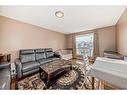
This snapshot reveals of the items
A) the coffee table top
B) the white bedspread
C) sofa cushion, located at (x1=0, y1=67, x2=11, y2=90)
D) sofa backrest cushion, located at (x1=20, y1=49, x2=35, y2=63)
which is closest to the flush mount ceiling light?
the coffee table top

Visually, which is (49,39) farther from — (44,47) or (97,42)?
(97,42)

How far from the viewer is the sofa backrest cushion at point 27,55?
276 centimetres

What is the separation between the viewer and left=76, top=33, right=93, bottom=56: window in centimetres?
220

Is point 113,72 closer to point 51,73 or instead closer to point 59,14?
point 51,73

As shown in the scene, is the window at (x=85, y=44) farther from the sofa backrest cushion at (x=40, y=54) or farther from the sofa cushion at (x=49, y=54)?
the sofa backrest cushion at (x=40, y=54)

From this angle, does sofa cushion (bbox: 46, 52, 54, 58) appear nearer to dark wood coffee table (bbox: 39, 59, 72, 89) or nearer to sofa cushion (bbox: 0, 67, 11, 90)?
dark wood coffee table (bbox: 39, 59, 72, 89)

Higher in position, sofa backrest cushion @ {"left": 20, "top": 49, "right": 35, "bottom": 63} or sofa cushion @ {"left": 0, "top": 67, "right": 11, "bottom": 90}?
sofa backrest cushion @ {"left": 20, "top": 49, "right": 35, "bottom": 63}

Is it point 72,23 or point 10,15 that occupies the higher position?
point 10,15

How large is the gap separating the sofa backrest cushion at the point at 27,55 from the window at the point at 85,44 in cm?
147

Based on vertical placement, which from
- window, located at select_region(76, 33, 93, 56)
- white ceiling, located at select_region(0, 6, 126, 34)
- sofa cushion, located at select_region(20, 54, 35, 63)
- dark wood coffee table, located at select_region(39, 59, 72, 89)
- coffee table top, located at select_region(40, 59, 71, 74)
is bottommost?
dark wood coffee table, located at select_region(39, 59, 72, 89)

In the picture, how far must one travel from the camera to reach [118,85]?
936 mm

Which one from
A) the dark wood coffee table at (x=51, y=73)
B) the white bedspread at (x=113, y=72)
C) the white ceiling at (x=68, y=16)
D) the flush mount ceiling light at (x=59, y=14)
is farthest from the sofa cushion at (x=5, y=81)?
the flush mount ceiling light at (x=59, y=14)

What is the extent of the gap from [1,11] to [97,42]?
97.6 inches
